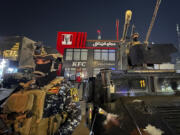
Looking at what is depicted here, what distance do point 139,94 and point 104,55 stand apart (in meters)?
20.1

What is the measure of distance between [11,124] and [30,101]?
1090 millimetres

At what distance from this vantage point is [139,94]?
4684mm

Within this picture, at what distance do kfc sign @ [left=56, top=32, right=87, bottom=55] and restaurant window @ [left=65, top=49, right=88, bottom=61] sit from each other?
109 cm

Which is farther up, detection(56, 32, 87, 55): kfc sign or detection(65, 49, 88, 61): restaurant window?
detection(56, 32, 87, 55): kfc sign

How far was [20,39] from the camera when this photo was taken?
25.2 meters

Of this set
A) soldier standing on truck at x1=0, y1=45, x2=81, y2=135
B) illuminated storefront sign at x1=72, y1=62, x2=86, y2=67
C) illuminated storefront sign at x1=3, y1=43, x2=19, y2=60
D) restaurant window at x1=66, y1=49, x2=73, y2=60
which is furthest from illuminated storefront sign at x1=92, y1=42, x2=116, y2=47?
soldier standing on truck at x1=0, y1=45, x2=81, y2=135

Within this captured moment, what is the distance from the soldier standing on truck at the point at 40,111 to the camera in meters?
4.15

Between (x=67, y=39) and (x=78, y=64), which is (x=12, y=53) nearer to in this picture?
(x=67, y=39)

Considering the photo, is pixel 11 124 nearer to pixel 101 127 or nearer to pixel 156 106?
pixel 101 127

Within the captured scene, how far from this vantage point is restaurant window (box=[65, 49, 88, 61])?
79.6 feet

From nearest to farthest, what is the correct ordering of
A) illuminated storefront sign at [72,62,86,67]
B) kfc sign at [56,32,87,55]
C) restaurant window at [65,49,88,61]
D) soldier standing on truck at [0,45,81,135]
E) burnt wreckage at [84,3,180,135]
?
burnt wreckage at [84,3,180,135] → soldier standing on truck at [0,45,81,135] → illuminated storefront sign at [72,62,86,67] → kfc sign at [56,32,87,55] → restaurant window at [65,49,88,61]

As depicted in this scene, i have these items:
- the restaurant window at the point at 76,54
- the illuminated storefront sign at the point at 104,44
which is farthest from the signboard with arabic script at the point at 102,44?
the restaurant window at the point at 76,54

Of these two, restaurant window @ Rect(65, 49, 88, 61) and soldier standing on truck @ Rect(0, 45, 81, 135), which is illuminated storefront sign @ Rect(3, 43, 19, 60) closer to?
restaurant window @ Rect(65, 49, 88, 61)

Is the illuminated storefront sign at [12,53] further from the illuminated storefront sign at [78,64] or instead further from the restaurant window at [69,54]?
the illuminated storefront sign at [78,64]
